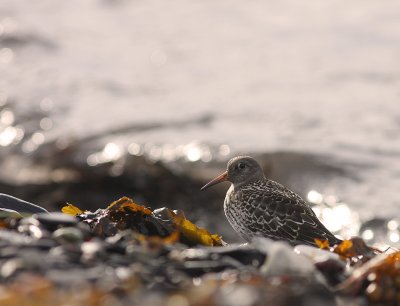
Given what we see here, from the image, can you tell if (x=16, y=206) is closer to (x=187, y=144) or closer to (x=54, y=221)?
(x=54, y=221)

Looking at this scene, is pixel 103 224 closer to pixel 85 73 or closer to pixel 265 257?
pixel 265 257

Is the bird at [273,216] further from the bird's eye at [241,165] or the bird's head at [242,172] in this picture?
the bird's eye at [241,165]

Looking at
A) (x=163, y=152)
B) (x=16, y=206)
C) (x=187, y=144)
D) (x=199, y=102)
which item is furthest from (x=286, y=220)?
(x=199, y=102)

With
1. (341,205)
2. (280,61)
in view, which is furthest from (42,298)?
(280,61)

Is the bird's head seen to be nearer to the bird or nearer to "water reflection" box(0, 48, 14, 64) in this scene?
the bird

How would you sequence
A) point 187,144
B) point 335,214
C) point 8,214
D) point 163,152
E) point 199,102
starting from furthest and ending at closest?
point 199,102 < point 187,144 < point 163,152 < point 335,214 < point 8,214

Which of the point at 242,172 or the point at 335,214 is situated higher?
the point at 242,172
